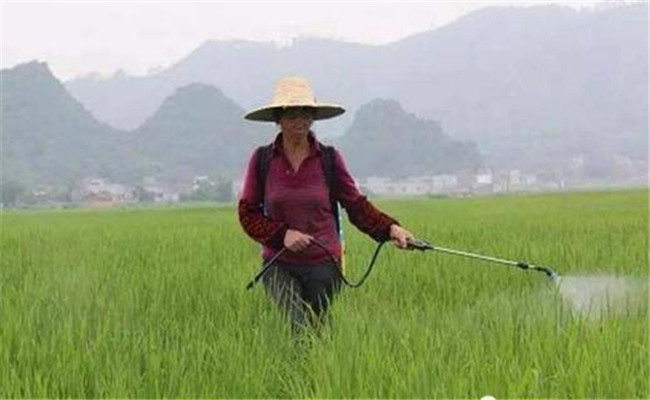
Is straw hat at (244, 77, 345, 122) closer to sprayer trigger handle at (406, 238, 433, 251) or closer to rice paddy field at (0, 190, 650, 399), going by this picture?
sprayer trigger handle at (406, 238, 433, 251)

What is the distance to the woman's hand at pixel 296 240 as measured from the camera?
3.26m

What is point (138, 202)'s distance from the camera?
56188 mm

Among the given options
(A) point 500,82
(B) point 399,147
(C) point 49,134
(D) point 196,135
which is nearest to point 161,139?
(D) point 196,135

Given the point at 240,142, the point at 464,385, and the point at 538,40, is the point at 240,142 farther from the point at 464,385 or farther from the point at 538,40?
the point at 538,40

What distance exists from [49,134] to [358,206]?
7271 cm

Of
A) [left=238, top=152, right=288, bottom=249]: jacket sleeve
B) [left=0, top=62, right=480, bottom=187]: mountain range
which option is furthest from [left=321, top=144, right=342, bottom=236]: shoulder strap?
[left=0, top=62, right=480, bottom=187]: mountain range

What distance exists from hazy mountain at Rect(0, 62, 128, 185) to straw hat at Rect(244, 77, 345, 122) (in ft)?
218

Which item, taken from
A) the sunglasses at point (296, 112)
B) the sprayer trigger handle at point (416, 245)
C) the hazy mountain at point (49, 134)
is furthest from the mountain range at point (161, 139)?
the sprayer trigger handle at point (416, 245)

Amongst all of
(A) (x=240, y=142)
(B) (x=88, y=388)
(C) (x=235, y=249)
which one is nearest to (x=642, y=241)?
(C) (x=235, y=249)

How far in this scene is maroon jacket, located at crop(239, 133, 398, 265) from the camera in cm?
335

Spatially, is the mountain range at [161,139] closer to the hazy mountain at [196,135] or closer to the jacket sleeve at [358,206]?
the hazy mountain at [196,135]

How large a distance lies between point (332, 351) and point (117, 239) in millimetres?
8081

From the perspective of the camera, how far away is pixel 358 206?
347cm

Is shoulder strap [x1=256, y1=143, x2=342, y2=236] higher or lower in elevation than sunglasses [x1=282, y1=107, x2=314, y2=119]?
lower
